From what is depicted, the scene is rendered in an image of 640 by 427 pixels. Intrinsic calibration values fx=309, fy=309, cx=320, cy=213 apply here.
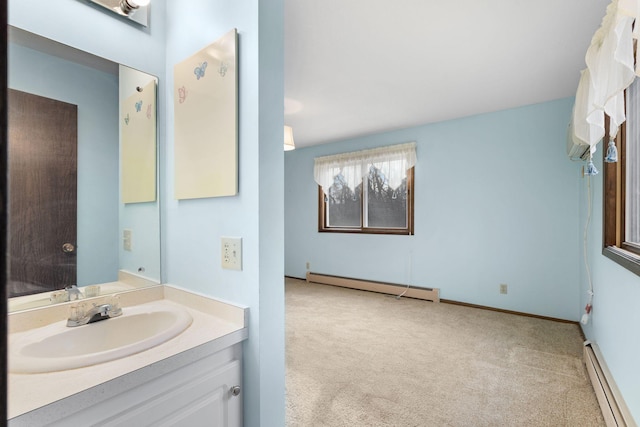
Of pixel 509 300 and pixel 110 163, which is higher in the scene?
pixel 110 163

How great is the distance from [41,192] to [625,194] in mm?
2826

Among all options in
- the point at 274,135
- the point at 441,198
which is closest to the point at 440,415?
the point at 274,135

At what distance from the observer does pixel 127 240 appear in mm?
1369

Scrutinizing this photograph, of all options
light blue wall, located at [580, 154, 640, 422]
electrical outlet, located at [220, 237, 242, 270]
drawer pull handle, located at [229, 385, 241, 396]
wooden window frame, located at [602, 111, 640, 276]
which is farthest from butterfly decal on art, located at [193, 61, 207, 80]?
wooden window frame, located at [602, 111, 640, 276]

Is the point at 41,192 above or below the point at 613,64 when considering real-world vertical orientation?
below

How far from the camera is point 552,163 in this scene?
3.14m

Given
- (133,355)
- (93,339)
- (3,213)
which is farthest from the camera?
(93,339)

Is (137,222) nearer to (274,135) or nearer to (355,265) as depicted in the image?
(274,135)

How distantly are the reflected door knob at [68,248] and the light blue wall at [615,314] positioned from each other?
7.66ft

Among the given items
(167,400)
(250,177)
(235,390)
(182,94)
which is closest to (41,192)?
(182,94)

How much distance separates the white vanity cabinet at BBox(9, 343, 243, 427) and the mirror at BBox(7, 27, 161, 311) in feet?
1.91

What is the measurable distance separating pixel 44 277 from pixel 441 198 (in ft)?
12.3

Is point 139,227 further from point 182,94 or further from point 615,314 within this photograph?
point 615,314

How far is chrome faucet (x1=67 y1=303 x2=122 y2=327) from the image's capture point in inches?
42.8
